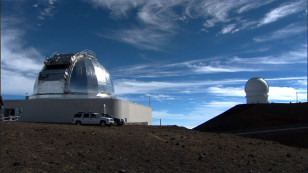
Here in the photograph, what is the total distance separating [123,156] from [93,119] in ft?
41.2

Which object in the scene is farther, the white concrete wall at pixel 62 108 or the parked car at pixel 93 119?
the white concrete wall at pixel 62 108

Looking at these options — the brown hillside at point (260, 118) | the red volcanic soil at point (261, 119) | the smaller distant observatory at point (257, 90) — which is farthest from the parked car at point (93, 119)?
the smaller distant observatory at point (257, 90)

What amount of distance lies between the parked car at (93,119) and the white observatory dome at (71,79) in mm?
7133

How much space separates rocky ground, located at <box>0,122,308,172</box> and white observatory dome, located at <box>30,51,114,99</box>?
16188mm

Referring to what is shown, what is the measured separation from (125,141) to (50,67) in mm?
22942

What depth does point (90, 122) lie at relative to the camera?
2303cm

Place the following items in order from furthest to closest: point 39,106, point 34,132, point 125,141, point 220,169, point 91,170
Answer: point 39,106
point 34,132
point 125,141
point 220,169
point 91,170

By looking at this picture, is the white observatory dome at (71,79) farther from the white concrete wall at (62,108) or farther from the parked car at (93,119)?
the parked car at (93,119)

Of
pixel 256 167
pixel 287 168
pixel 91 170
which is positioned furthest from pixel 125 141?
pixel 287 168

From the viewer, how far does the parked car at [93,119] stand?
22.6 meters

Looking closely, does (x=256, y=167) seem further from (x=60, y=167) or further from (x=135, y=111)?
(x=135, y=111)

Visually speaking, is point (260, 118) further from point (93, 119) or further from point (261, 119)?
point (93, 119)

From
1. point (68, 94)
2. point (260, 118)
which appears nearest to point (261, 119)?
point (260, 118)

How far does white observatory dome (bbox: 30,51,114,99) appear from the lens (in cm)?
3048
